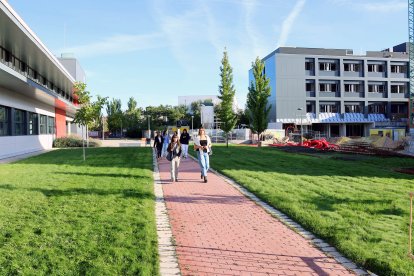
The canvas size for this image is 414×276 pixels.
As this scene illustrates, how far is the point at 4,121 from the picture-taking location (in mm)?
Result: 22266

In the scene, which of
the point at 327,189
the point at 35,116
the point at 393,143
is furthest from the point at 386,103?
the point at 327,189

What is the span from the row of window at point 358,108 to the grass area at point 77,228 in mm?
50533

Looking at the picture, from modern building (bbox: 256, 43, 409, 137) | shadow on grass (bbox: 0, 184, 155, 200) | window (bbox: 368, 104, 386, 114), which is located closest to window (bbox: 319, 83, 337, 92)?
modern building (bbox: 256, 43, 409, 137)

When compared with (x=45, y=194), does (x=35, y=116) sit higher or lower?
higher

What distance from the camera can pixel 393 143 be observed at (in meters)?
28.9

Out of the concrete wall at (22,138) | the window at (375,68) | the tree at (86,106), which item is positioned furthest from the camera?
the window at (375,68)

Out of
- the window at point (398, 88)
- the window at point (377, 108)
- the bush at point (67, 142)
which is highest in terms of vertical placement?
the window at point (398, 88)

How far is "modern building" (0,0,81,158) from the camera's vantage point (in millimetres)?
17578

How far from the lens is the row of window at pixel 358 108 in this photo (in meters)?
57.9

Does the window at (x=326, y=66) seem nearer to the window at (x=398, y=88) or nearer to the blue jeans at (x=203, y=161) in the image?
the window at (x=398, y=88)

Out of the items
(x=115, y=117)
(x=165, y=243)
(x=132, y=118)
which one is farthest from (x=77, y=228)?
(x=132, y=118)

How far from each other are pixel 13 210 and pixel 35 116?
25341mm

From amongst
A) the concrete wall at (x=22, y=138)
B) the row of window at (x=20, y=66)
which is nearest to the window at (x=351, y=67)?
the row of window at (x=20, y=66)

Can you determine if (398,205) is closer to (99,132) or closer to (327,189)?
(327,189)
